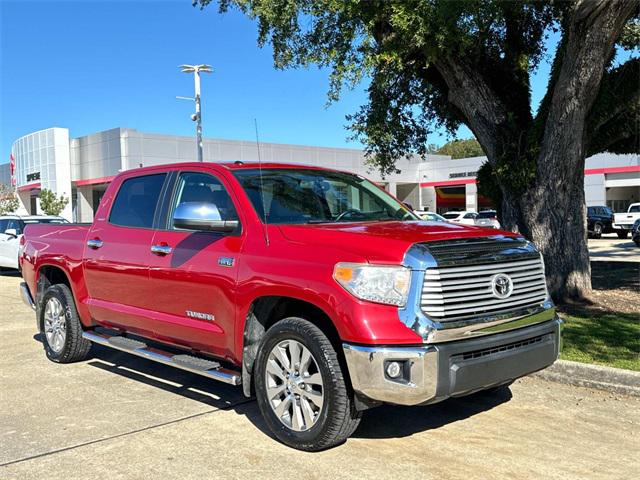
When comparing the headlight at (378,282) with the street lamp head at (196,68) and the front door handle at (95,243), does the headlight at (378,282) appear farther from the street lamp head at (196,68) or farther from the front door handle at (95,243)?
the street lamp head at (196,68)

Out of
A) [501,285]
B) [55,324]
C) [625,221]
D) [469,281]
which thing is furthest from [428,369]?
[625,221]

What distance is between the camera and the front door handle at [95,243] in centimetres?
605

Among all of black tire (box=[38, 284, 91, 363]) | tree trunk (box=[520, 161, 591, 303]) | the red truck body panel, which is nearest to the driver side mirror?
the red truck body panel

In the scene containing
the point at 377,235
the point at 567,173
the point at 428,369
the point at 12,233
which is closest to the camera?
the point at 428,369

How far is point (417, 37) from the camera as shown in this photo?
845 centimetres

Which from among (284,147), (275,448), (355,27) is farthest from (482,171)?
(284,147)

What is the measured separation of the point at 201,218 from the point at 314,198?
1040mm

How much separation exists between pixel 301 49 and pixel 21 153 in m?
43.2

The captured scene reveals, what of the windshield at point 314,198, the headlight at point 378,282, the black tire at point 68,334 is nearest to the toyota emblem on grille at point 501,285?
the headlight at point 378,282

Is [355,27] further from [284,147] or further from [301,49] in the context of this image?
[284,147]

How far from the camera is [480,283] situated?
13.4 feet

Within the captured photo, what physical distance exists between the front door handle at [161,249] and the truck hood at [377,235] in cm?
120

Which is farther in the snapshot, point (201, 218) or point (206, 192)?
point (206, 192)

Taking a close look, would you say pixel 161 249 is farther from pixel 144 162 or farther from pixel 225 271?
pixel 144 162
